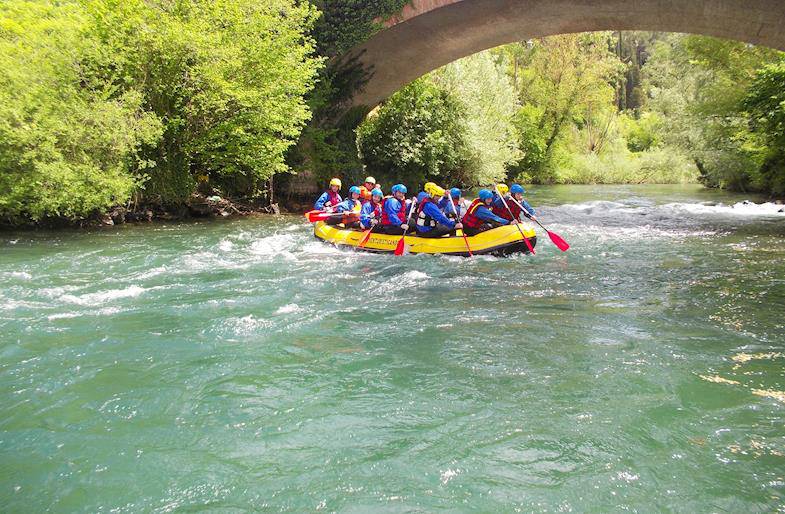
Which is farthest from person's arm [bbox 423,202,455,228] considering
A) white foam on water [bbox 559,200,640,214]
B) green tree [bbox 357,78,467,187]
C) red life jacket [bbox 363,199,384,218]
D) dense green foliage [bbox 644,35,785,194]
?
green tree [bbox 357,78,467,187]

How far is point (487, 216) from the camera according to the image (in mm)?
10156

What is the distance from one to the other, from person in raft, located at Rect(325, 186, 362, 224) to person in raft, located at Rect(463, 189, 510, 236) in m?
2.48

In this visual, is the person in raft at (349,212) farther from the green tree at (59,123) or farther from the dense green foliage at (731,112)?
the dense green foliage at (731,112)

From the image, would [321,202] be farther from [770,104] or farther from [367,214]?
[770,104]

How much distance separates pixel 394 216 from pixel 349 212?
1.78 m

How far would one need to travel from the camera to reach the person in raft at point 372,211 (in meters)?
11.0

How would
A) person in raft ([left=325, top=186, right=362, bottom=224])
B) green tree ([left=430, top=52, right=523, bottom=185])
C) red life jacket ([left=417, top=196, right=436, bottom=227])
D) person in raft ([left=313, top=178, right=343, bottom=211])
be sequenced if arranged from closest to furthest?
red life jacket ([left=417, top=196, right=436, bottom=227]) < person in raft ([left=325, top=186, right=362, bottom=224]) < person in raft ([left=313, top=178, right=343, bottom=211]) < green tree ([left=430, top=52, right=523, bottom=185])

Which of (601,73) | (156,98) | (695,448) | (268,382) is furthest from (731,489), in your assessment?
(601,73)

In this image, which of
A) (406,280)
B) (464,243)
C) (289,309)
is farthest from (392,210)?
(289,309)

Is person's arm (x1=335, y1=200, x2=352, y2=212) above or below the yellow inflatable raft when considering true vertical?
above

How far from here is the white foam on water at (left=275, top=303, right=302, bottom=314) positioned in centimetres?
622

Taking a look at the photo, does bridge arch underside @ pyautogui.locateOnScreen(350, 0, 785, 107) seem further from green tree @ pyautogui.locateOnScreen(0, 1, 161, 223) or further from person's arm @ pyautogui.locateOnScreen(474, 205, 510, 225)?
green tree @ pyautogui.locateOnScreen(0, 1, 161, 223)

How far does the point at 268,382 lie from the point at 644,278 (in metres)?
5.91

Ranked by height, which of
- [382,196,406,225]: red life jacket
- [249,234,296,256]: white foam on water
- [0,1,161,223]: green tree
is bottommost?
[249,234,296,256]: white foam on water
